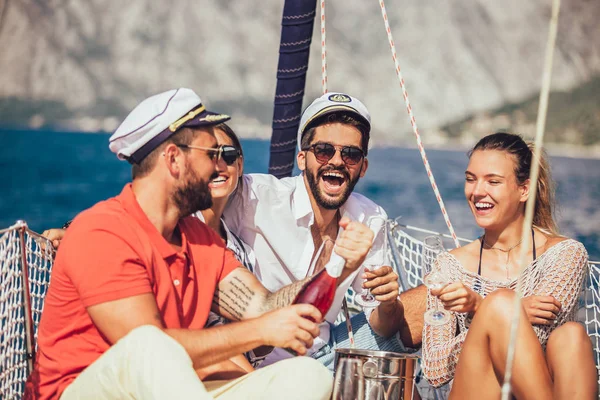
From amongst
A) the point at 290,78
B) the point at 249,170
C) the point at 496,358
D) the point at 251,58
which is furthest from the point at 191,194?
the point at 251,58

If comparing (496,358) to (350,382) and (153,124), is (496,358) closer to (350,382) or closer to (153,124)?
(350,382)

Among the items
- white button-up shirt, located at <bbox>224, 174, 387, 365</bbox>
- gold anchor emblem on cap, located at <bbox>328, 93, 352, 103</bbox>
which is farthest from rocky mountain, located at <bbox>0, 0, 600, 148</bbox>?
white button-up shirt, located at <bbox>224, 174, 387, 365</bbox>

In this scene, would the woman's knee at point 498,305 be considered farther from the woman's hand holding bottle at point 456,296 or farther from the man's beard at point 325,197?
the man's beard at point 325,197

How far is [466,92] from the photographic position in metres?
125

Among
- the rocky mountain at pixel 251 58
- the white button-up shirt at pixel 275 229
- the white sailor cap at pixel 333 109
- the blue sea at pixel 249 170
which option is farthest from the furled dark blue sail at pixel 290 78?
the rocky mountain at pixel 251 58

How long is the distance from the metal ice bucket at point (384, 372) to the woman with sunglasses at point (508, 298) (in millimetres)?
283

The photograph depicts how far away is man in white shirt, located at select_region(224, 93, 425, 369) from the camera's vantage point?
12.5ft

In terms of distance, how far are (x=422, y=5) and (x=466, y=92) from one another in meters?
19.2

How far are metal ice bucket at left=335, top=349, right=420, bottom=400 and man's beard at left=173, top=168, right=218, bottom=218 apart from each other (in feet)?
2.50

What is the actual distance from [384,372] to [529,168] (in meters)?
1.30

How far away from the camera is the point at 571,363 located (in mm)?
2898

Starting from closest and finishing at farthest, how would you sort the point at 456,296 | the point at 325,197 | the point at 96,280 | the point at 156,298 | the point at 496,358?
the point at 96,280 < the point at 156,298 < the point at 496,358 < the point at 456,296 < the point at 325,197

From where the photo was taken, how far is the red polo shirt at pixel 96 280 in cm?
257

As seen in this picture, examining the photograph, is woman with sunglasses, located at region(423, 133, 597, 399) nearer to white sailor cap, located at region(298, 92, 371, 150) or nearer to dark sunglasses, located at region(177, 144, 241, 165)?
white sailor cap, located at region(298, 92, 371, 150)
